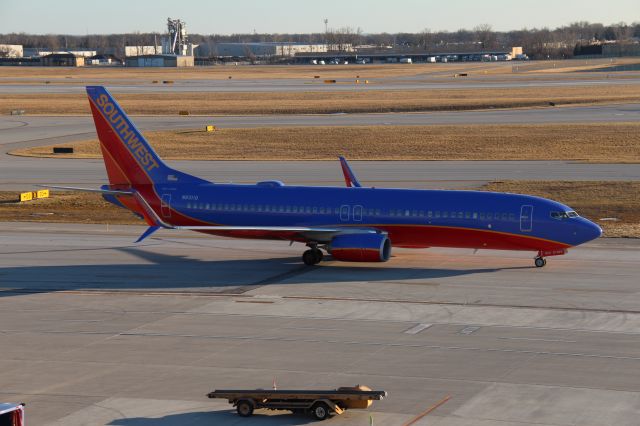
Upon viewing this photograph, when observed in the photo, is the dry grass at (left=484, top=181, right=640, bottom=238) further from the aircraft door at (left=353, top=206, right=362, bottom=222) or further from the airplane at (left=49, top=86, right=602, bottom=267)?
the aircraft door at (left=353, top=206, right=362, bottom=222)

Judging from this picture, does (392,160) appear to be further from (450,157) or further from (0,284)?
(0,284)

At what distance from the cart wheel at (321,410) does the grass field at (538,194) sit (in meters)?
34.0

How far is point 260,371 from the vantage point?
33.0 metres

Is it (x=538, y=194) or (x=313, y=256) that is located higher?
(x=538, y=194)

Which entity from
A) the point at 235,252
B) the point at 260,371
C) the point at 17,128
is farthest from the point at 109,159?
the point at 17,128

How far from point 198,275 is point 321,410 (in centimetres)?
2183

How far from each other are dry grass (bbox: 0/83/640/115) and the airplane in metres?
85.8

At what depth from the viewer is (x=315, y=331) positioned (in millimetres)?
38281

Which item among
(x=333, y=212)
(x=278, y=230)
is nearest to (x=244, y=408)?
(x=278, y=230)

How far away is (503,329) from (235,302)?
1142 cm

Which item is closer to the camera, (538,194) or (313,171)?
(538,194)

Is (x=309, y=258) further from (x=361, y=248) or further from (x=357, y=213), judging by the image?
(x=361, y=248)

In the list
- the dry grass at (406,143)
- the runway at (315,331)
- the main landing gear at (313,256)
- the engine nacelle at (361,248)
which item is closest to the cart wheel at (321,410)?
the runway at (315,331)

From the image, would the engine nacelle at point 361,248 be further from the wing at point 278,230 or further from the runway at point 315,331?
the runway at point 315,331
